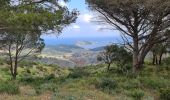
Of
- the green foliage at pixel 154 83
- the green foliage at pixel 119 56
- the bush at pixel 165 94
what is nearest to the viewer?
the bush at pixel 165 94

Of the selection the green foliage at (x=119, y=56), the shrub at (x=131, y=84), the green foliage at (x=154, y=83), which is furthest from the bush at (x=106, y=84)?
the green foliage at (x=119, y=56)

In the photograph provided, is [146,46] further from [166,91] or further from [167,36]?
[166,91]

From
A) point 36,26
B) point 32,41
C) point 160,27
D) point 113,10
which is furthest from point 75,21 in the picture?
point 32,41

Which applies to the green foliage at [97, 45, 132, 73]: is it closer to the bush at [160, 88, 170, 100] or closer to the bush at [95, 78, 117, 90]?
the bush at [95, 78, 117, 90]

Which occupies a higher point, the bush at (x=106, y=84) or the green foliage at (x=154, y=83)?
the bush at (x=106, y=84)

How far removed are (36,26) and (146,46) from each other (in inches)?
568

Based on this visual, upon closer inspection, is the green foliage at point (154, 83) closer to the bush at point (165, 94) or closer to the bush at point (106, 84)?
the bush at point (106, 84)

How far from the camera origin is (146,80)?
80.8 feet

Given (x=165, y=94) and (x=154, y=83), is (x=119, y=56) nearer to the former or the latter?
(x=154, y=83)

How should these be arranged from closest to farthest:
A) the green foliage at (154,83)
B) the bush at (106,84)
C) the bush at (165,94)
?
the bush at (165,94), the bush at (106,84), the green foliage at (154,83)

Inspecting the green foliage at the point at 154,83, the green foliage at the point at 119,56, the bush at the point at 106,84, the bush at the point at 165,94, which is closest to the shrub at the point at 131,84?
the green foliage at the point at 154,83

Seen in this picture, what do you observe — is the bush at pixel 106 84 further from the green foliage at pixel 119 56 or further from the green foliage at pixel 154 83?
the green foliage at pixel 119 56

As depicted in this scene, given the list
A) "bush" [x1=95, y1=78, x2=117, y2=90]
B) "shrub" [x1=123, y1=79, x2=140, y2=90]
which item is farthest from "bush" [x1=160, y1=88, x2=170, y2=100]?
Answer: "shrub" [x1=123, y1=79, x2=140, y2=90]

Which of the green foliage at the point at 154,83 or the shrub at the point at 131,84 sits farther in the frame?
the green foliage at the point at 154,83
